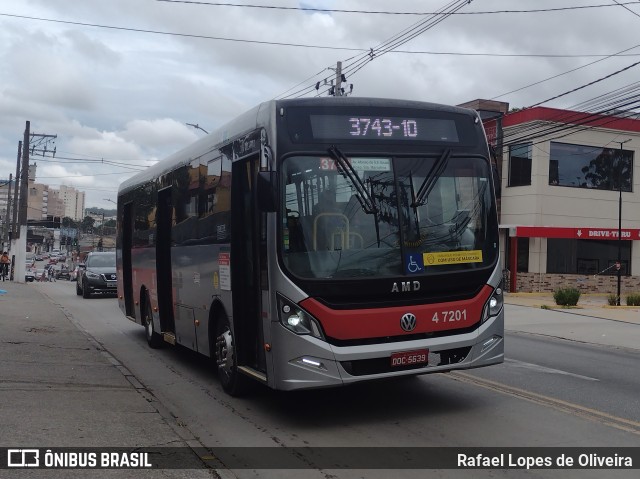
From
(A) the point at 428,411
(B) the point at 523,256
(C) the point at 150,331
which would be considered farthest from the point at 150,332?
(B) the point at 523,256

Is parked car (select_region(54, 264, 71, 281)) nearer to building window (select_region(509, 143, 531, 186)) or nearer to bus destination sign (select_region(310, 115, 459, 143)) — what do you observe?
building window (select_region(509, 143, 531, 186))

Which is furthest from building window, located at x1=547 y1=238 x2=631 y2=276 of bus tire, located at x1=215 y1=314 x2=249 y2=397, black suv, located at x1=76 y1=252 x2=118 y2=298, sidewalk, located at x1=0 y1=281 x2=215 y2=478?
bus tire, located at x1=215 y1=314 x2=249 y2=397

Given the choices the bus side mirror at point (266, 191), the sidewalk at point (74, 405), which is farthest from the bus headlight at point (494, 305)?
the sidewalk at point (74, 405)

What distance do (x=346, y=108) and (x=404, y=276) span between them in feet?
5.96

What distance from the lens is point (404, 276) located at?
22.5 feet

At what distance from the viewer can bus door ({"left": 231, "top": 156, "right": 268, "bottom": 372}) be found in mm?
7574

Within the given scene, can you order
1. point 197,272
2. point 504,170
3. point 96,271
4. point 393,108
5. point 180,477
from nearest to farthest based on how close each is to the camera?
point 180,477
point 393,108
point 197,272
point 96,271
point 504,170

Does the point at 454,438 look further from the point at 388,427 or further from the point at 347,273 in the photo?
the point at 347,273

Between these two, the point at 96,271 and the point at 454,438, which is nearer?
the point at 454,438

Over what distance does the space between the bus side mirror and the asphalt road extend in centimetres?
218

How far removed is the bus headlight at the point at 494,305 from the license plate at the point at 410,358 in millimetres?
826

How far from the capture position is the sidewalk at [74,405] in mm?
6090

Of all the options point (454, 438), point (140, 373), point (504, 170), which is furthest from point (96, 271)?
point (454, 438)

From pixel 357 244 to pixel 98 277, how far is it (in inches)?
846
